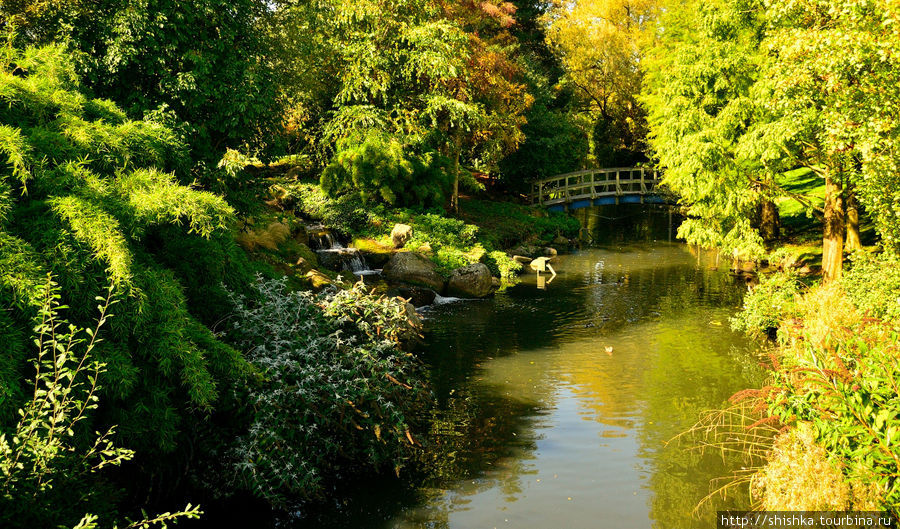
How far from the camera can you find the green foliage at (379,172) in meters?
26.1

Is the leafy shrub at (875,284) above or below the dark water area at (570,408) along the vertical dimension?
above

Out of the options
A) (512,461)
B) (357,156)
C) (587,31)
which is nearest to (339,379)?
(512,461)

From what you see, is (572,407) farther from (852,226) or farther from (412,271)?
(852,226)

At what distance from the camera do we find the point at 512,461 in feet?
31.9

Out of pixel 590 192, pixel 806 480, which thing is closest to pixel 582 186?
pixel 590 192

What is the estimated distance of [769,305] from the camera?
1438 centimetres

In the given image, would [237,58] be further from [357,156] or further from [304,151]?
[304,151]

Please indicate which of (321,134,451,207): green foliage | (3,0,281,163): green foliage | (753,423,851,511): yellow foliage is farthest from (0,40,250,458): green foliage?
(321,134,451,207): green foliage

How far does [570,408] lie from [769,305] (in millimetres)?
5627

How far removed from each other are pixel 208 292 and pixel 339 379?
2075 mm

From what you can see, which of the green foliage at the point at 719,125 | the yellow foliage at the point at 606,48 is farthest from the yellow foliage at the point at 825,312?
the yellow foliage at the point at 606,48

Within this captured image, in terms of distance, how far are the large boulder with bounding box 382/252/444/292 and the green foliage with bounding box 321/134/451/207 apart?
17.1ft

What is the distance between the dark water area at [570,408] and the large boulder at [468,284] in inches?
36.6

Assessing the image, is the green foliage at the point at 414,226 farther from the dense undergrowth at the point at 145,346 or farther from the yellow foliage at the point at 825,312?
the dense undergrowth at the point at 145,346
